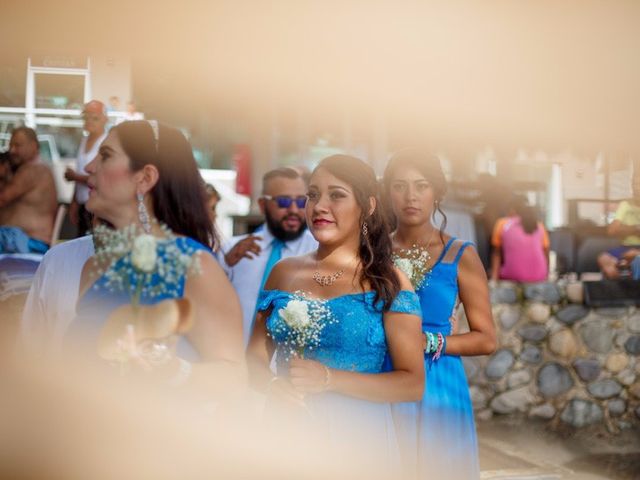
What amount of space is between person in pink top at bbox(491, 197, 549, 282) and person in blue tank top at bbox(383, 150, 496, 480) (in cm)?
318

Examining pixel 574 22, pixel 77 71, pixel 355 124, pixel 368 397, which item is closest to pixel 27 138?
pixel 77 71

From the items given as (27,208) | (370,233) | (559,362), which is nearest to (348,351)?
(370,233)

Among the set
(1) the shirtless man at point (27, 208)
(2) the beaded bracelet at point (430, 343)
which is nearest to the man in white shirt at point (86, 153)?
(1) the shirtless man at point (27, 208)

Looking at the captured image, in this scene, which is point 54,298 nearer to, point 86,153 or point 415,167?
point 86,153

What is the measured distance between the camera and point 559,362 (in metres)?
5.81

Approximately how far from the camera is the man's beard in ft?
12.9

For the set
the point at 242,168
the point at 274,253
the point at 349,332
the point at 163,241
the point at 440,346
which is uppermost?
the point at 242,168

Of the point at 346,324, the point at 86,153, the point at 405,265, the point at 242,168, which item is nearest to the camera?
the point at 346,324

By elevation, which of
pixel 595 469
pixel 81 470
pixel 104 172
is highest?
pixel 104 172

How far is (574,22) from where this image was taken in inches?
99.5

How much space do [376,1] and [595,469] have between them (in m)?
3.49

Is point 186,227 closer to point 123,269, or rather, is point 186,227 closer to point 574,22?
point 123,269

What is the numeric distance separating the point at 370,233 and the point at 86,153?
82 cm

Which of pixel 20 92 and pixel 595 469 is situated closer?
pixel 20 92
